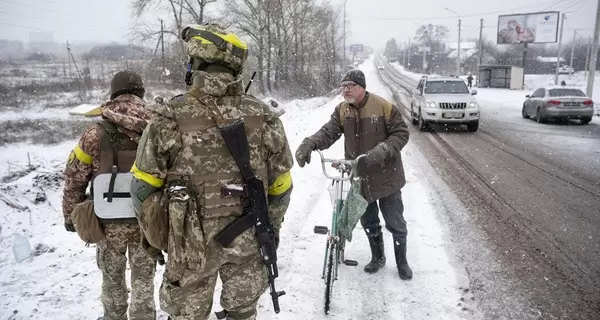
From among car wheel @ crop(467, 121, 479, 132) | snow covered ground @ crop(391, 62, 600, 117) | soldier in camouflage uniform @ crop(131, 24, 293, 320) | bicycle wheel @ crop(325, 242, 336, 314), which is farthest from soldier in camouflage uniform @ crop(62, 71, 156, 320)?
snow covered ground @ crop(391, 62, 600, 117)

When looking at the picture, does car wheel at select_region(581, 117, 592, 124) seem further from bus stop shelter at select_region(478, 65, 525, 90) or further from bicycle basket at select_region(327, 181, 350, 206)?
bus stop shelter at select_region(478, 65, 525, 90)

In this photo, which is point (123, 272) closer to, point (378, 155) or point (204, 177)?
point (204, 177)

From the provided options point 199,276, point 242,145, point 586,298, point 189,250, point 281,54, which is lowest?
point 586,298

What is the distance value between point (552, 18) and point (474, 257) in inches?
1719

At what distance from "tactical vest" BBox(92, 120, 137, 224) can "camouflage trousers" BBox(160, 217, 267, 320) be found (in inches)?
29.3

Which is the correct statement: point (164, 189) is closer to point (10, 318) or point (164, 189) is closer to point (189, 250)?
point (189, 250)

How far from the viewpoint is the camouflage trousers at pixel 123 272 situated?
2764 mm

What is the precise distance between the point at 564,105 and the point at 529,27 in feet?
98.2

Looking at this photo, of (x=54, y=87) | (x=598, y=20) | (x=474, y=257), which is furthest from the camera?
(x=54, y=87)

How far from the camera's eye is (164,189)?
82.0 inches

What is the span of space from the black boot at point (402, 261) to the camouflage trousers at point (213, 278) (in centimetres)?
202

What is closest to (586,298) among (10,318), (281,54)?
(10,318)

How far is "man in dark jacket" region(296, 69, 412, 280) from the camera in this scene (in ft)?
12.0

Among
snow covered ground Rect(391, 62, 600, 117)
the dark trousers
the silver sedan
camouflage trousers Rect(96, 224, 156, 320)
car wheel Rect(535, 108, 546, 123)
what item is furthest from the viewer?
snow covered ground Rect(391, 62, 600, 117)
